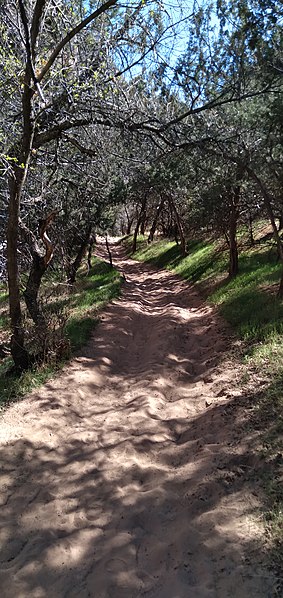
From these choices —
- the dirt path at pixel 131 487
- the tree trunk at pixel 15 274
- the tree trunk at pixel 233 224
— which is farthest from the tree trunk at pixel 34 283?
the tree trunk at pixel 233 224

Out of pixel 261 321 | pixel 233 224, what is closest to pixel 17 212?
pixel 261 321

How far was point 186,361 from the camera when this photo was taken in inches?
271

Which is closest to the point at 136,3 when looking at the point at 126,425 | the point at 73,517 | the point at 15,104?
the point at 15,104

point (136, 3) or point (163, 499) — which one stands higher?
point (136, 3)

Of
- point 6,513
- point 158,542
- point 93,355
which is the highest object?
point 93,355

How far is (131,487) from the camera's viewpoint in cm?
380

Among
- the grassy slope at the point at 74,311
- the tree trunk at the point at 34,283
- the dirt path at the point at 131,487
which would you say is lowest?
the dirt path at the point at 131,487

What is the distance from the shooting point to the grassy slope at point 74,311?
18.9ft

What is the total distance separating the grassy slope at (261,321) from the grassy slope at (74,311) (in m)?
2.79

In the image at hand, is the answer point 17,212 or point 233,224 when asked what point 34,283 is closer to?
point 17,212

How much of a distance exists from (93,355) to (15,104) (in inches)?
156

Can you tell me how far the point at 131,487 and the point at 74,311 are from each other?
6.82 meters

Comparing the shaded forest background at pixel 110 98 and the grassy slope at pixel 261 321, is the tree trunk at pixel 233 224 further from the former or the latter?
the shaded forest background at pixel 110 98

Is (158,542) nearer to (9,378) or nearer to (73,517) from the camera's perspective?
(73,517)
